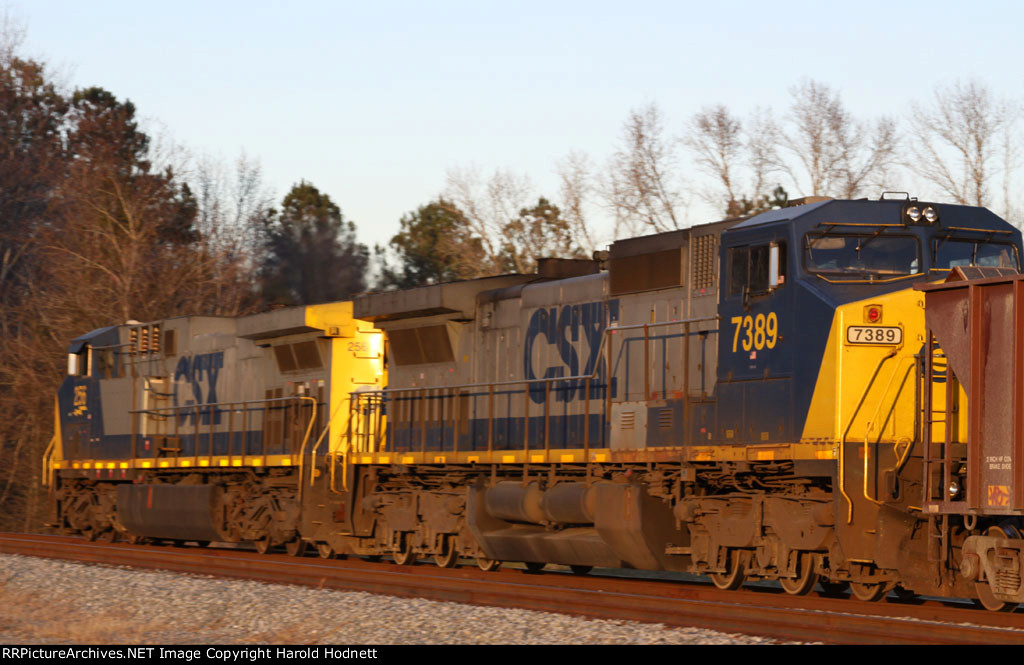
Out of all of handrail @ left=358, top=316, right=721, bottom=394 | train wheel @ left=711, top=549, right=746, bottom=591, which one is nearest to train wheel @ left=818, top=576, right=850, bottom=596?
train wheel @ left=711, top=549, right=746, bottom=591

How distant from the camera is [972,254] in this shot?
13.5m

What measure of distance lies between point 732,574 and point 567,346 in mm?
3992

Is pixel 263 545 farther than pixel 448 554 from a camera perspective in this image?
Yes

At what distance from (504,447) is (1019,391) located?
8056mm

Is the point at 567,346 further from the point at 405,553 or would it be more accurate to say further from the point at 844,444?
the point at 844,444

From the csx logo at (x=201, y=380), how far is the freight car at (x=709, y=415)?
Result: 1.95 m

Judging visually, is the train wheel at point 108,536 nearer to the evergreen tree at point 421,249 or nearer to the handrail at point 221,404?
the handrail at point 221,404

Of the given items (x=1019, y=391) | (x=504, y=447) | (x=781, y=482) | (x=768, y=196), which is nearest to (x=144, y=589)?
(x=504, y=447)

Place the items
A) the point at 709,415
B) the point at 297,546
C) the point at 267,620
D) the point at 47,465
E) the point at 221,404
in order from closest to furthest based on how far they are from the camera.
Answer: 1. the point at 267,620
2. the point at 709,415
3. the point at 297,546
4. the point at 221,404
5. the point at 47,465

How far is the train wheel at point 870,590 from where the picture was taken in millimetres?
12547

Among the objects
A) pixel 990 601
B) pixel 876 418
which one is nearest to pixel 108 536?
pixel 876 418

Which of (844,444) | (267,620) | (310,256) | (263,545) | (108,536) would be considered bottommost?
(108,536)

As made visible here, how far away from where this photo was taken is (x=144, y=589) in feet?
47.2

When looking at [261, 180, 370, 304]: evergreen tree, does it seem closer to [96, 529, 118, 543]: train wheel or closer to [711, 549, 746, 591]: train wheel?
[96, 529, 118, 543]: train wheel
